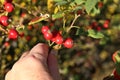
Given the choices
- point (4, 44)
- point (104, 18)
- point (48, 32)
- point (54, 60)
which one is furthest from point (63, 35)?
point (104, 18)

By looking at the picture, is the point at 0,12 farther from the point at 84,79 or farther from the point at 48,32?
the point at 84,79

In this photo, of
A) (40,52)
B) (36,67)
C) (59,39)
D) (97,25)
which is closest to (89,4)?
(59,39)

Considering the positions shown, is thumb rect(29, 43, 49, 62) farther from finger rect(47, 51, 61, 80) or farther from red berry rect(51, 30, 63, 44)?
red berry rect(51, 30, 63, 44)

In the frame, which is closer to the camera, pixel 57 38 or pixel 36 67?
pixel 36 67

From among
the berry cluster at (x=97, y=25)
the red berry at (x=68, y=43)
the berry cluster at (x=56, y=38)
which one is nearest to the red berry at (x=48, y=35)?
the berry cluster at (x=56, y=38)

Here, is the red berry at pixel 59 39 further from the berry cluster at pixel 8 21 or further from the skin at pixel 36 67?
the berry cluster at pixel 8 21

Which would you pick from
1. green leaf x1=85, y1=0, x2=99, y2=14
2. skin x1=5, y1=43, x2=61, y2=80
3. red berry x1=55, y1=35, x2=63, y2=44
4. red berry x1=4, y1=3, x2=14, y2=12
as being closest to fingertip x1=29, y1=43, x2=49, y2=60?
skin x1=5, y1=43, x2=61, y2=80

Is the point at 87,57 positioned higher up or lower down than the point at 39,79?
lower down

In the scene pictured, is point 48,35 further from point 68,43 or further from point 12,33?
point 12,33
